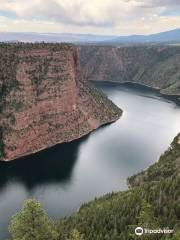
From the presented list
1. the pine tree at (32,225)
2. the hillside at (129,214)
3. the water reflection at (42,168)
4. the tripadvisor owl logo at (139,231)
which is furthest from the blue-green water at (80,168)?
the tripadvisor owl logo at (139,231)

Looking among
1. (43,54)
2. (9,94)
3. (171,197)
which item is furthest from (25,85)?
(171,197)

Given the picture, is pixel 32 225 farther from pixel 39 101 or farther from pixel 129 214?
pixel 39 101

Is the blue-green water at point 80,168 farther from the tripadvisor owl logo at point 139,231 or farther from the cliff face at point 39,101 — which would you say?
the tripadvisor owl logo at point 139,231

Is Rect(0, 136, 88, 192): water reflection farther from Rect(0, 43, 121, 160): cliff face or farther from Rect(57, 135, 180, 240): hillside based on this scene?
Rect(57, 135, 180, 240): hillside

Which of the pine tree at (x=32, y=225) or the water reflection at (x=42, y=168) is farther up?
the pine tree at (x=32, y=225)

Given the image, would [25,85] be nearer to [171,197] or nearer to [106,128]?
[106,128]

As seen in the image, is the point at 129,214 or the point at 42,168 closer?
the point at 129,214

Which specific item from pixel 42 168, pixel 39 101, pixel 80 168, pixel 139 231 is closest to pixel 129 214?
pixel 139 231
